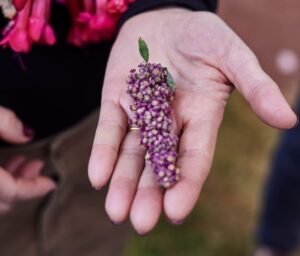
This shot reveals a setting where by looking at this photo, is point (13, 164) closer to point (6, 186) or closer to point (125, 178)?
point (6, 186)

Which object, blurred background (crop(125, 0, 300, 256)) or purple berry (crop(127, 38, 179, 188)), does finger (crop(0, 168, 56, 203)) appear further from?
→ blurred background (crop(125, 0, 300, 256))

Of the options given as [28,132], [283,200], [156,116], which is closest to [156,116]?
[156,116]

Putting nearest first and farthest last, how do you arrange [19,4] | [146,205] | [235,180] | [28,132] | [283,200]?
[146,205], [19,4], [28,132], [283,200], [235,180]

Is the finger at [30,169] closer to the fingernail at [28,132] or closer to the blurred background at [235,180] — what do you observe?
the fingernail at [28,132]

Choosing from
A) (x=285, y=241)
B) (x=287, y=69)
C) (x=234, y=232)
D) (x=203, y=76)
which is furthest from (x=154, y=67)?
(x=287, y=69)

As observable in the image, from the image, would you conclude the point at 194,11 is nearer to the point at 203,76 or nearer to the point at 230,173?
the point at 203,76

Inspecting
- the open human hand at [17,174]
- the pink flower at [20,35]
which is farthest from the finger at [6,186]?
the pink flower at [20,35]
